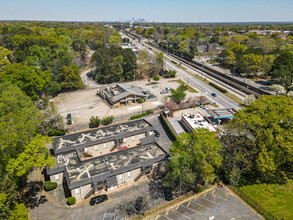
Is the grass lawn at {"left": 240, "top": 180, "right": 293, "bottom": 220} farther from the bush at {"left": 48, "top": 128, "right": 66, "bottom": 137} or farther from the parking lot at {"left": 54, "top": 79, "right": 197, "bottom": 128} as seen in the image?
the bush at {"left": 48, "top": 128, "right": 66, "bottom": 137}

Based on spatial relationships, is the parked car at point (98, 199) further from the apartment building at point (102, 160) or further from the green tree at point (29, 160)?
the green tree at point (29, 160)

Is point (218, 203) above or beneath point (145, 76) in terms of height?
beneath

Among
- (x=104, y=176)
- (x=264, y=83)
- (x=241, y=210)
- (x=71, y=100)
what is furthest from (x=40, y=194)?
(x=264, y=83)

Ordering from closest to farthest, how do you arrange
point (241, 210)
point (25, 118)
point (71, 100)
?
point (241, 210), point (25, 118), point (71, 100)

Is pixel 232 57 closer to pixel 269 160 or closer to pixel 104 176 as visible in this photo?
pixel 269 160

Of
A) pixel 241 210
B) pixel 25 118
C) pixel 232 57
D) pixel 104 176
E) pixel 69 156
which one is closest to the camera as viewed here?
pixel 241 210

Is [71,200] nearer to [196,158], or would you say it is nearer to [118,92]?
[196,158]

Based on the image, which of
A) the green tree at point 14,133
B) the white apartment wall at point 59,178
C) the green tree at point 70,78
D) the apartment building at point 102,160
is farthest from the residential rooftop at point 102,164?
the green tree at point 70,78
